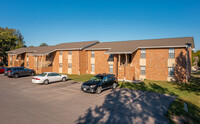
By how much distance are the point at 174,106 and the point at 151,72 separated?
40.0 ft

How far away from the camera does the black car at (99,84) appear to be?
1195cm

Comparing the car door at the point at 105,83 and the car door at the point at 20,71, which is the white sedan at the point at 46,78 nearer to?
the car door at the point at 105,83

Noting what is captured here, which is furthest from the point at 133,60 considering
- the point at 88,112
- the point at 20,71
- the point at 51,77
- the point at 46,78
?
the point at 20,71

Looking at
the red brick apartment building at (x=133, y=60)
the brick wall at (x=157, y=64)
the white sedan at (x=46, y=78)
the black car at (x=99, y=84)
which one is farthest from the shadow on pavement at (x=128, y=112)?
the brick wall at (x=157, y=64)

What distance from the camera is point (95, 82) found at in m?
12.4

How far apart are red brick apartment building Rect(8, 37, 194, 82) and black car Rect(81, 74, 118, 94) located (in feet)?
19.6

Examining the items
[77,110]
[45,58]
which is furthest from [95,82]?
[45,58]

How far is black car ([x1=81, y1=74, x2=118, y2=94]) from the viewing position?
39.2 ft

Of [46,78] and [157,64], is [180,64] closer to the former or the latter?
[157,64]

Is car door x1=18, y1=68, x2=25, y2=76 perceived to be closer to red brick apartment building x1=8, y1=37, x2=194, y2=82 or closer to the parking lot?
red brick apartment building x1=8, y1=37, x2=194, y2=82

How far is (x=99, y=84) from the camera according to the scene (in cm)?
1233

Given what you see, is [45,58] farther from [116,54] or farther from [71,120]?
[71,120]

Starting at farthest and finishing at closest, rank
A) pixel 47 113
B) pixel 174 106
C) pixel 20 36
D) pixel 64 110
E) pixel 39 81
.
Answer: pixel 20 36 < pixel 39 81 < pixel 174 106 < pixel 64 110 < pixel 47 113

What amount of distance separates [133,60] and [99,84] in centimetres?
1178
